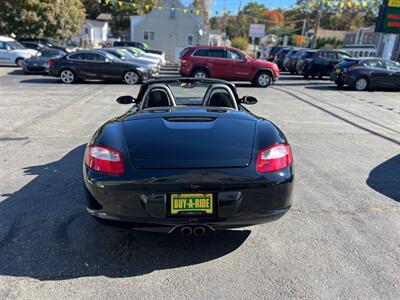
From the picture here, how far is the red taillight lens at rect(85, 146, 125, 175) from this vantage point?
2616 mm

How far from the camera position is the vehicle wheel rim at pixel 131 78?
15.9m

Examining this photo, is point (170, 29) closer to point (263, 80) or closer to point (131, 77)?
point (131, 77)

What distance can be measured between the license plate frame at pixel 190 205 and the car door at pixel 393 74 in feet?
53.3

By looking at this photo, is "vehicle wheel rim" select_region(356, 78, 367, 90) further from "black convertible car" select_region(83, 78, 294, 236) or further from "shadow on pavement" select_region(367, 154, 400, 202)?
"black convertible car" select_region(83, 78, 294, 236)

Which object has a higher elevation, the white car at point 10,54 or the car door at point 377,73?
the car door at point 377,73

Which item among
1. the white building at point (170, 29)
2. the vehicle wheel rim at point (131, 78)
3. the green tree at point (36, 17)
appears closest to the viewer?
the vehicle wheel rim at point (131, 78)

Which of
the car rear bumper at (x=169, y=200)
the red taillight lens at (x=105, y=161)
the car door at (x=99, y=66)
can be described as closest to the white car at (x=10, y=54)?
the car door at (x=99, y=66)

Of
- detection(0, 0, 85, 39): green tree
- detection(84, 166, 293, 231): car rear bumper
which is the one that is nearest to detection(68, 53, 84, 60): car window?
detection(84, 166, 293, 231): car rear bumper

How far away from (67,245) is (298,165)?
360 centimetres

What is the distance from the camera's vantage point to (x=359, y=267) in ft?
9.23

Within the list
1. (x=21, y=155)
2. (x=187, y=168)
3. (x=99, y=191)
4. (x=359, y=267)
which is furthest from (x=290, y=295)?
(x=21, y=155)

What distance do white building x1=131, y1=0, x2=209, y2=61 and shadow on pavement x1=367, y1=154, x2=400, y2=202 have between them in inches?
1282

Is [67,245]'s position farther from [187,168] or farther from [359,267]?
[359,267]

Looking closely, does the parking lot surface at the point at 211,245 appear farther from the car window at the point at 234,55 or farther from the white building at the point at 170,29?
the white building at the point at 170,29
